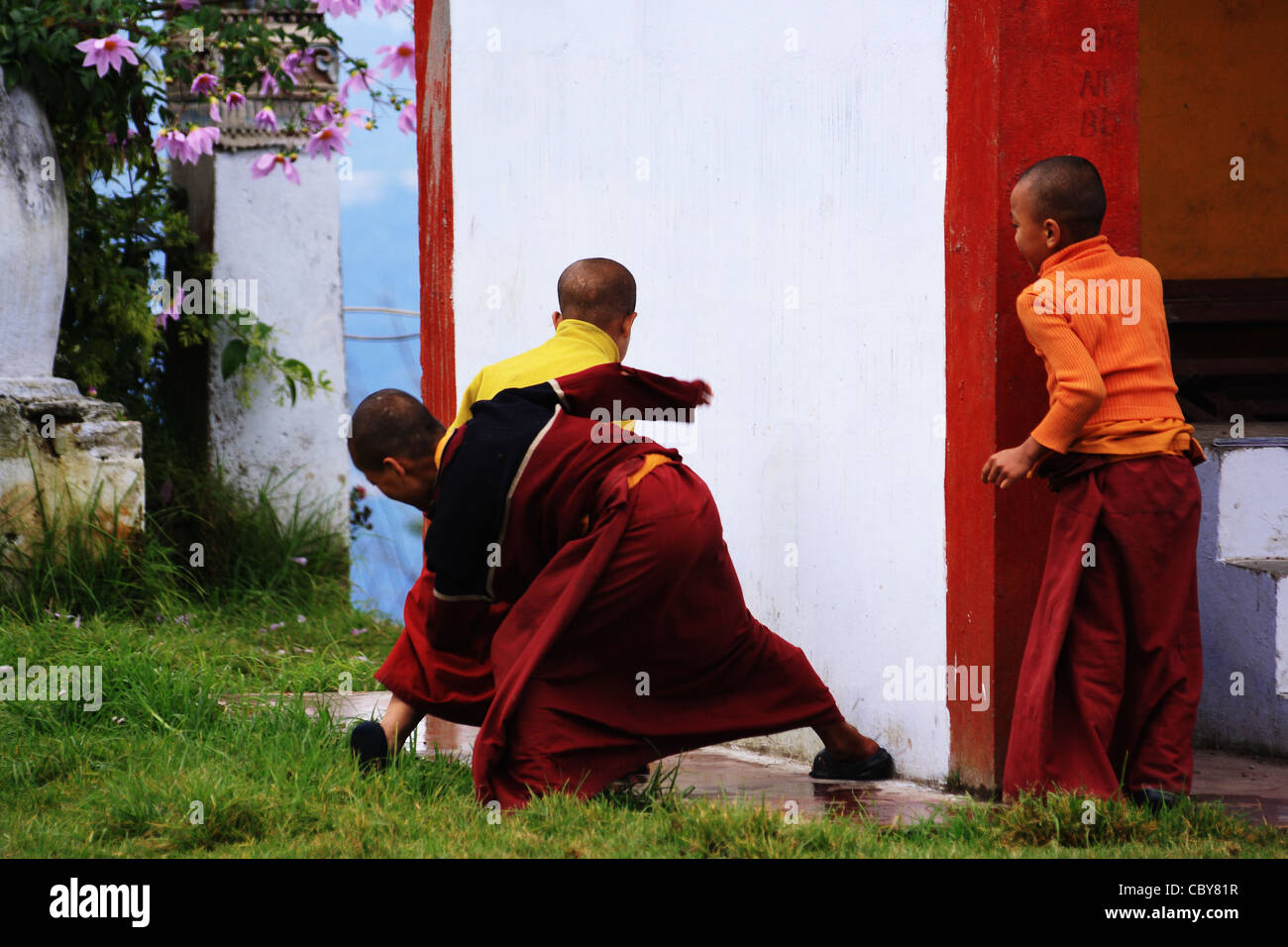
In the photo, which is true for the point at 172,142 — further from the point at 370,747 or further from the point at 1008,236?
the point at 1008,236

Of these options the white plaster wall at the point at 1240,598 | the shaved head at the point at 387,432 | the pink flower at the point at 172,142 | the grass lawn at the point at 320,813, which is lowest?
the grass lawn at the point at 320,813

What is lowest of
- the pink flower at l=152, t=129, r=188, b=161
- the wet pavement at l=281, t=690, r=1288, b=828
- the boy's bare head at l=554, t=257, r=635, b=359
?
the wet pavement at l=281, t=690, r=1288, b=828

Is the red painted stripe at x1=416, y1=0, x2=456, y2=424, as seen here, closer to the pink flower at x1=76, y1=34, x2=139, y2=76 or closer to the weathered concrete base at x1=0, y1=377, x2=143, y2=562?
the pink flower at x1=76, y1=34, x2=139, y2=76

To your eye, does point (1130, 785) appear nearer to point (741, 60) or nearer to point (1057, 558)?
point (1057, 558)

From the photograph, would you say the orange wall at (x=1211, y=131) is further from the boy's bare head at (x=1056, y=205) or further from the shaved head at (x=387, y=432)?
the shaved head at (x=387, y=432)

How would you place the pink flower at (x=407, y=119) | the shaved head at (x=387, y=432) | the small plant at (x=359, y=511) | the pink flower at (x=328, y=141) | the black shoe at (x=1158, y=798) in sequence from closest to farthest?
the black shoe at (x=1158, y=798) → the shaved head at (x=387, y=432) → the pink flower at (x=328, y=141) → the pink flower at (x=407, y=119) → the small plant at (x=359, y=511)

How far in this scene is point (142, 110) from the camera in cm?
596

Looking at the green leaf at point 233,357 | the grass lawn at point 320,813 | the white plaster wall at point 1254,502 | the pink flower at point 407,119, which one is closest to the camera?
the grass lawn at point 320,813

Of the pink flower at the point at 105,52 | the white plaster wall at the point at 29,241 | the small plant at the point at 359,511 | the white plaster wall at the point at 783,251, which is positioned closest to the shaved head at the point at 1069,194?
the white plaster wall at the point at 783,251

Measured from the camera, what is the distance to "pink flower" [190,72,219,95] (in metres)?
5.61

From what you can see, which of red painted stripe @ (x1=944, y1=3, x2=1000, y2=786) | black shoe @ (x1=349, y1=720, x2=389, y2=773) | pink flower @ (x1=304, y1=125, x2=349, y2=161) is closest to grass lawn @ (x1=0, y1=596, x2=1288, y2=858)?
black shoe @ (x1=349, y1=720, x2=389, y2=773)

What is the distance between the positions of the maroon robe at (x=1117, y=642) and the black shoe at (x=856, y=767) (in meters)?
0.50

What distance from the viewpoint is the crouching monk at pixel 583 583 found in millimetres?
3031

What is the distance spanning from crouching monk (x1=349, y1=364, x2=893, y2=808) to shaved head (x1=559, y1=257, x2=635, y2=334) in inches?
7.9
